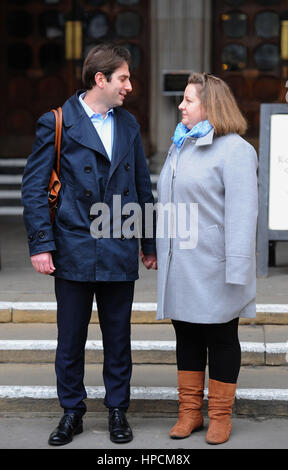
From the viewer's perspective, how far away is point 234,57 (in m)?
10.7

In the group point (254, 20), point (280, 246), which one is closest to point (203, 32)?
point (254, 20)

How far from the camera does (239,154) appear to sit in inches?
156

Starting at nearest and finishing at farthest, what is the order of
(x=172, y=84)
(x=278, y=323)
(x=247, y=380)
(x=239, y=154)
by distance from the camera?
(x=239, y=154)
(x=247, y=380)
(x=278, y=323)
(x=172, y=84)

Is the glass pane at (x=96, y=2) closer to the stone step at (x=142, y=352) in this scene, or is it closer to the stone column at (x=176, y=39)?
the stone column at (x=176, y=39)

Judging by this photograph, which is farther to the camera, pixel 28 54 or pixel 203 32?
pixel 28 54

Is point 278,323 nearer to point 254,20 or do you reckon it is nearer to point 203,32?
point 203,32

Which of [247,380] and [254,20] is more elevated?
[254,20]

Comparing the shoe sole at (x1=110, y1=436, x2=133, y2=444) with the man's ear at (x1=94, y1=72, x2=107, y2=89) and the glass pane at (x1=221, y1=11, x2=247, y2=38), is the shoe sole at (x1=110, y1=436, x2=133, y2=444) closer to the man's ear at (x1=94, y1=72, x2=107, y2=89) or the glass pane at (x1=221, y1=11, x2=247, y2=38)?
the man's ear at (x1=94, y1=72, x2=107, y2=89)

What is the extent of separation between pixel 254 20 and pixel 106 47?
6.95 meters

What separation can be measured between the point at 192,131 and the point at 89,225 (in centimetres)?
68

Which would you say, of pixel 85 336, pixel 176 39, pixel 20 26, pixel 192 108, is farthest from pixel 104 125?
pixel 20 26

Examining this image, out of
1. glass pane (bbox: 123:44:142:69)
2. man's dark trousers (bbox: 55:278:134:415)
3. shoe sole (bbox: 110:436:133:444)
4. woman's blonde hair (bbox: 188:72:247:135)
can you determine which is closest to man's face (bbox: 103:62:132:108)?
woman's blonde hair (bbox: 188:72:247:135)

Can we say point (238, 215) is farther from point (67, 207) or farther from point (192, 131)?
point (67, 207)
